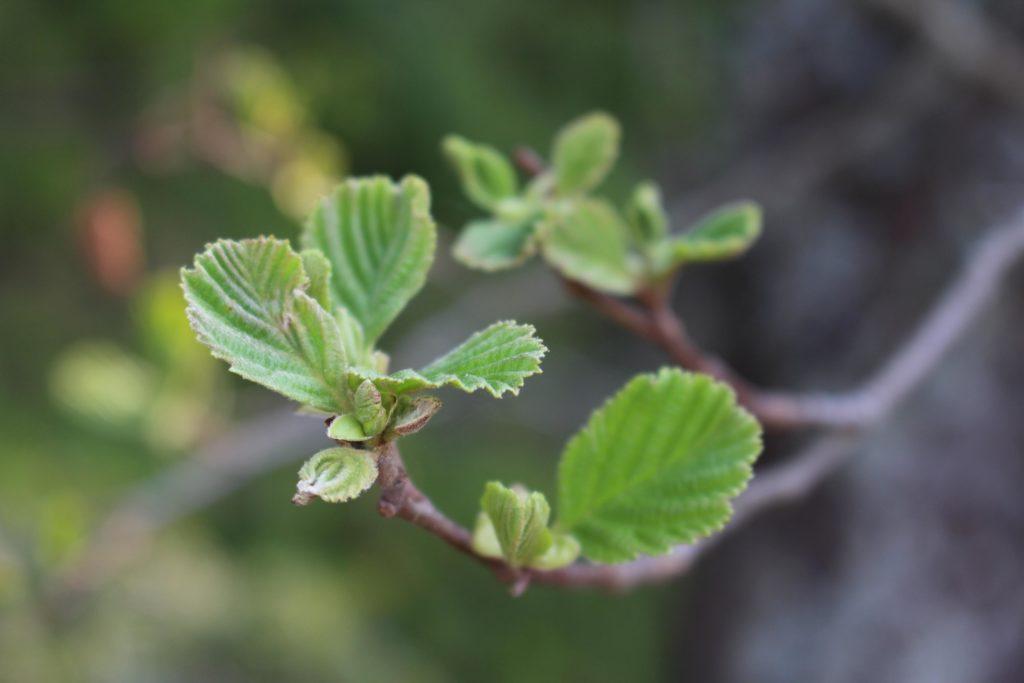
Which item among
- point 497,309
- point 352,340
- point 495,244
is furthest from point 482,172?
point 497,309

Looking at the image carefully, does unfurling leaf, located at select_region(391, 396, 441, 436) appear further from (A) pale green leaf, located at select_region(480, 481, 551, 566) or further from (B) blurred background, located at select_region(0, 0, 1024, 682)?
(B) blurred background, located at select_region(0, 0, 1024, 682)

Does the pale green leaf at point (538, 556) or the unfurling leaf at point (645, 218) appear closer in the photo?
the pale green leaf at point (538, 556)

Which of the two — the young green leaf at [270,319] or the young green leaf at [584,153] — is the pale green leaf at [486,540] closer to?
the young green leaf at [270,319]

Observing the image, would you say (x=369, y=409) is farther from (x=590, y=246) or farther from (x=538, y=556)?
(x=590, y=246)

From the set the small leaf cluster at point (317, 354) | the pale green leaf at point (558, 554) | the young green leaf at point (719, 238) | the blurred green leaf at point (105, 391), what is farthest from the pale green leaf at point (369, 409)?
the blurred green leaf at point (105, 391)

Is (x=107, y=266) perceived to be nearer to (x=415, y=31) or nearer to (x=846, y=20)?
(x=415, y=31)
